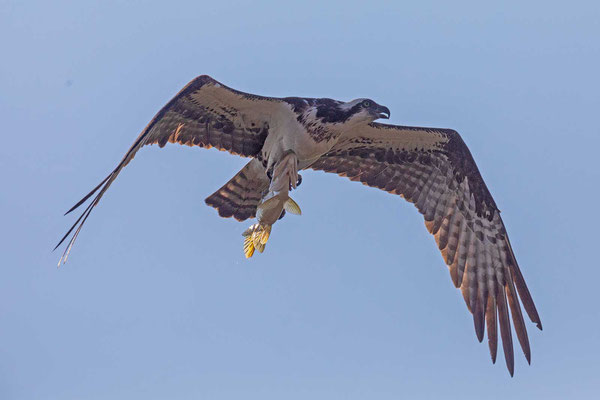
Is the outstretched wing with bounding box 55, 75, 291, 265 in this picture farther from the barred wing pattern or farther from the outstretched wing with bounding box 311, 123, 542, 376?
the outstretched wing with bounding box 311, 123, 542, 376

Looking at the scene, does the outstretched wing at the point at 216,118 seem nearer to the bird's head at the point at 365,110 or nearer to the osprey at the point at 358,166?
the osprey at the point at 358,166

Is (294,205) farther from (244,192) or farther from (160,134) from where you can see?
(160,134)

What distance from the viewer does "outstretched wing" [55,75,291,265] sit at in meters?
11.0

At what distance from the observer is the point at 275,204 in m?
10.9

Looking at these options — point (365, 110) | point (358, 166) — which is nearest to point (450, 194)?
point (358, 166)

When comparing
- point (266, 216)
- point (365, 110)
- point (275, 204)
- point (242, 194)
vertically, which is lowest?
point (266, 216)

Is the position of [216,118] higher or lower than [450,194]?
lower

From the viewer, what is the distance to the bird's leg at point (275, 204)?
10852 millimetres

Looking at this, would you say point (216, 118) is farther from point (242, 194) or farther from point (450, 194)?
point (450, 194)

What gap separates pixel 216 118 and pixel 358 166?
2.38 m

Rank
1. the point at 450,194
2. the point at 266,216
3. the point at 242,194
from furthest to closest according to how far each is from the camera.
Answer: the point at 450,194
the point at 242,194
the point at 266,216

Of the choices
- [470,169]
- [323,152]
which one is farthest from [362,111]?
[470,169]

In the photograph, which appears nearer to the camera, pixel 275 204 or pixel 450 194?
pixel 275 204

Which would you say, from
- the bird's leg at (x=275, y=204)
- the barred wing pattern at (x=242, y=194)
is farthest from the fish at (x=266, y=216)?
the barred wing pattern at (x=242, y=194)
